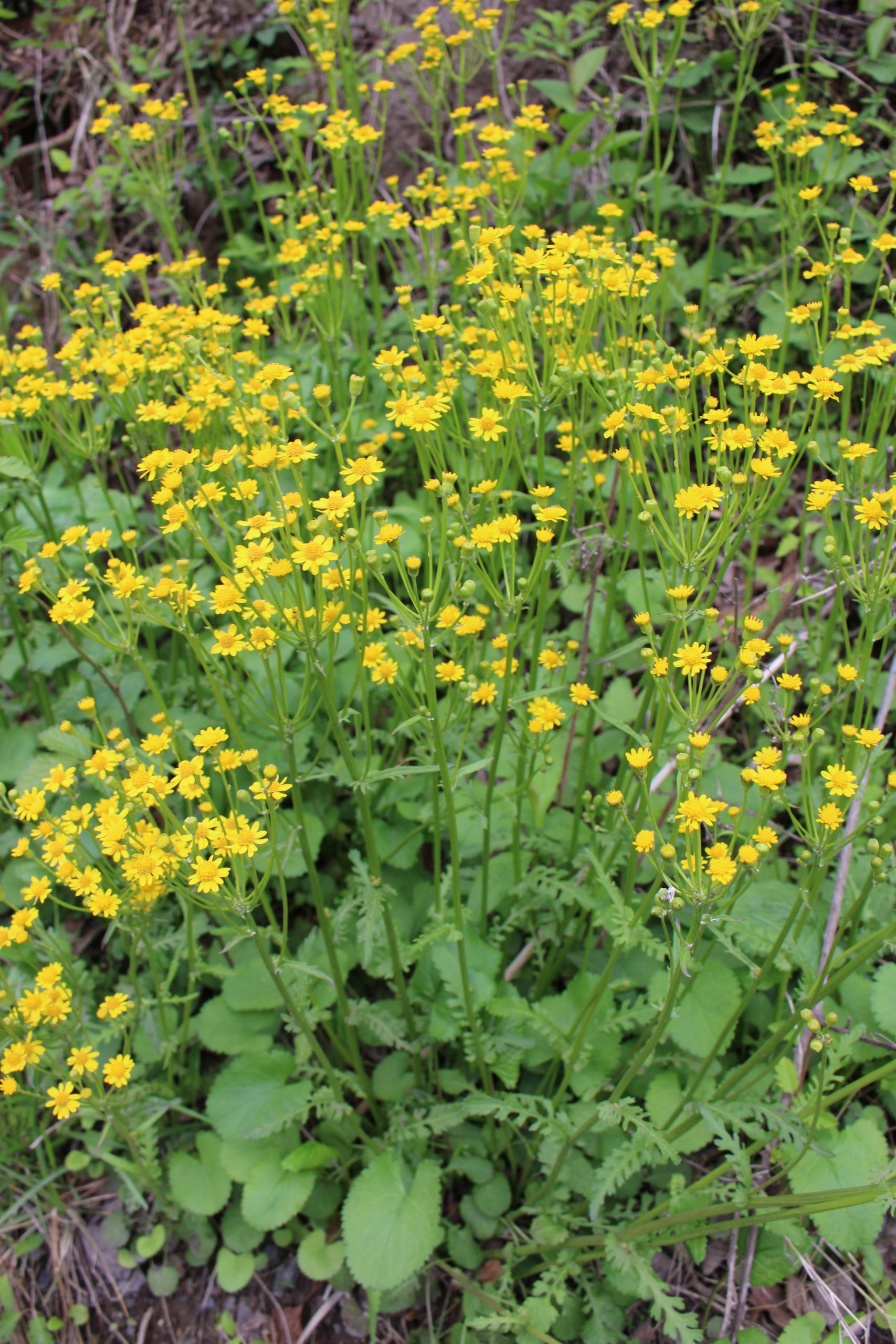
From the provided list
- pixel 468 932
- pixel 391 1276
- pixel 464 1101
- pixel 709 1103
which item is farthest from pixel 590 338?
pixel 391 1276

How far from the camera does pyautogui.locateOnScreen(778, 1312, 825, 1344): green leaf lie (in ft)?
8.13

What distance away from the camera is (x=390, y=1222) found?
267 cm

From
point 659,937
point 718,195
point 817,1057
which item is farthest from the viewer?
point 718,195

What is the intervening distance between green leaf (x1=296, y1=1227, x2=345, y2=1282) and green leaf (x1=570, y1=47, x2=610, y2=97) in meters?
5.76

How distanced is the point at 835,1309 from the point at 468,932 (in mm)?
1466

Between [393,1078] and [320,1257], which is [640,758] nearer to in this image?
[393,1078]

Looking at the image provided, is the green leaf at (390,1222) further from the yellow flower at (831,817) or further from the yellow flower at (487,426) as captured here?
the yellow flower at (487,426)

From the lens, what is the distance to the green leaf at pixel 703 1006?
266cm

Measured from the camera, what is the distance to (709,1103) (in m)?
2.30

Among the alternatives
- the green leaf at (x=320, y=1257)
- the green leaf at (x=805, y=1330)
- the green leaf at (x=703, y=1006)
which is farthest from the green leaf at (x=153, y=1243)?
the green leaf at (x=805, y=1330)

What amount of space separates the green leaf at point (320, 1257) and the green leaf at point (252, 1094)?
0.37 meters

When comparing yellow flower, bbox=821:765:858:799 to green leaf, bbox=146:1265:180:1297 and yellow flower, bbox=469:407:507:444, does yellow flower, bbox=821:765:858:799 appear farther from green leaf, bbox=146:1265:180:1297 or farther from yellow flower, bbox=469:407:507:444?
green leaf, bbox=146:1265:180:1297

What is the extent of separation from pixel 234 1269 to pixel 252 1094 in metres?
0.60

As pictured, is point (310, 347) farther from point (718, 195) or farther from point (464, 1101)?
point (464, 1101)
